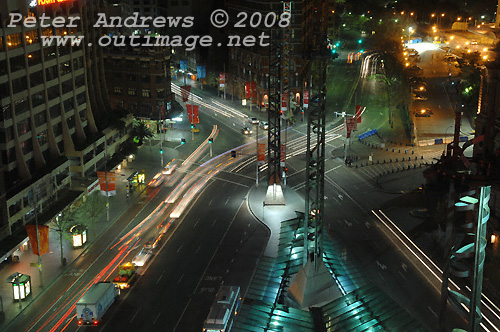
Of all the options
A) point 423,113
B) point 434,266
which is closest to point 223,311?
point 434,266

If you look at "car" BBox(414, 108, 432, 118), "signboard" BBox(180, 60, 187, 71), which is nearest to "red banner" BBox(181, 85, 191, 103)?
"signboard" BBox(180, 60, 187, 71)

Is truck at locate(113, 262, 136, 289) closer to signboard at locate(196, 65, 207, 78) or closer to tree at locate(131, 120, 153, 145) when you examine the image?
tree at locate(131, 120, 153, 145)

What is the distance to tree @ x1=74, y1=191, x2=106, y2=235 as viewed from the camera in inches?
3519

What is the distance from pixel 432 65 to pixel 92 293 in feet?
443

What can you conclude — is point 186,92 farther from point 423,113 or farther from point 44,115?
point 44,115

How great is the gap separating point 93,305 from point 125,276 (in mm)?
9383

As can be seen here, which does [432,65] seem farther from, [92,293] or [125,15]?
[92,293]

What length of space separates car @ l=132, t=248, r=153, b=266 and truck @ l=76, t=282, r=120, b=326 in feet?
34.3

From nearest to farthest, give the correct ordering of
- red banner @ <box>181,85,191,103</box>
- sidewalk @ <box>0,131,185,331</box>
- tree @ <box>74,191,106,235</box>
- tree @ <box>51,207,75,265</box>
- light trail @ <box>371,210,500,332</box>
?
light trail @ <box>371,210,500,332</box>
sidewalk @ <box>0,131,185,331</box>
tree @ <box>51,207,75,265</box>
tree @ <box>74,191,106,235</box>
red banner @ <box>181,85,191,103</box>

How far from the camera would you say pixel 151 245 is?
278 feet

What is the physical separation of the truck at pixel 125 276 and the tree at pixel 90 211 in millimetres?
13370

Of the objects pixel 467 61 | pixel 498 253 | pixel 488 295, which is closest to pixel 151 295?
pixel 488 295

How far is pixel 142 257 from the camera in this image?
80812 mm

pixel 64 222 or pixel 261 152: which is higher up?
pixel 261 152
